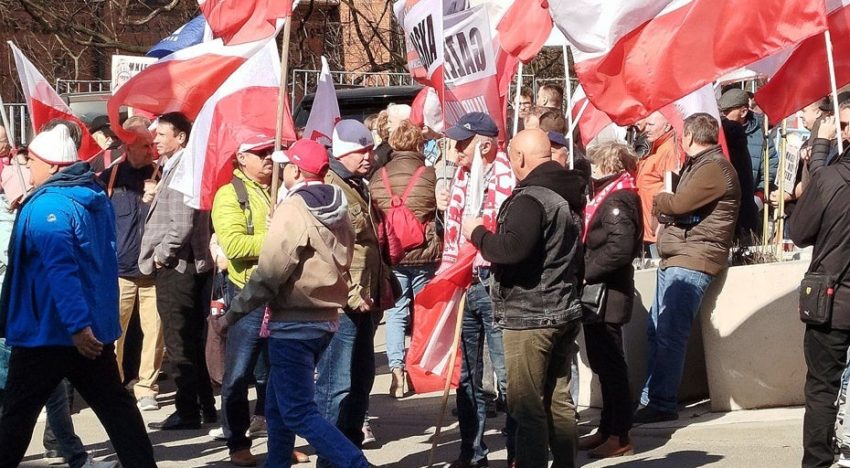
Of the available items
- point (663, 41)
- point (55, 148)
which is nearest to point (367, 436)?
point (55, 148)

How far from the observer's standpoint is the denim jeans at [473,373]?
24.8ft

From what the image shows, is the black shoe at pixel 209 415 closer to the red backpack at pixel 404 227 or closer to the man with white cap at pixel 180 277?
the man with white cap at pixel 180 277

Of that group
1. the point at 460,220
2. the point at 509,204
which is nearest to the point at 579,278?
the point at 509,204

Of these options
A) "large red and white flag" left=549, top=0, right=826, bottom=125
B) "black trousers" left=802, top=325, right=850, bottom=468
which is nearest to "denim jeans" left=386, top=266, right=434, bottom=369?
"large red and white flag" left=549, top=0, right=826, bottom=125

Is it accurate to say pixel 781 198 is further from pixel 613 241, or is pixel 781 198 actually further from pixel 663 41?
pixel 663 41

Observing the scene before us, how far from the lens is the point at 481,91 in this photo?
8.70 m

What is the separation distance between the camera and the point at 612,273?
26.3 ft

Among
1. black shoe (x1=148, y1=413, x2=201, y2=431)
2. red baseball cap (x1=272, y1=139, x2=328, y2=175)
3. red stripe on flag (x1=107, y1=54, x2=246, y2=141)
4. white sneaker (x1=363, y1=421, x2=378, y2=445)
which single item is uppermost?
red stripe on flag (x1=107, y1=54, x2=246, y2=141)

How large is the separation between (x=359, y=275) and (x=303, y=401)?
3.17 ft

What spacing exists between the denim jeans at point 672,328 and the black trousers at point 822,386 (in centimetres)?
165

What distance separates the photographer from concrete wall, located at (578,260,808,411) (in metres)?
8.83

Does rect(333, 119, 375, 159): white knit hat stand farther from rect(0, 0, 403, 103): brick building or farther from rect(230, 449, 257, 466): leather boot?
rect(0, 0, 403, 103): brick building

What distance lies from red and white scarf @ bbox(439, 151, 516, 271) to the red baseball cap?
1.08 metres

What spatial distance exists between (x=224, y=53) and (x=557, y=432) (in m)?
3.41
